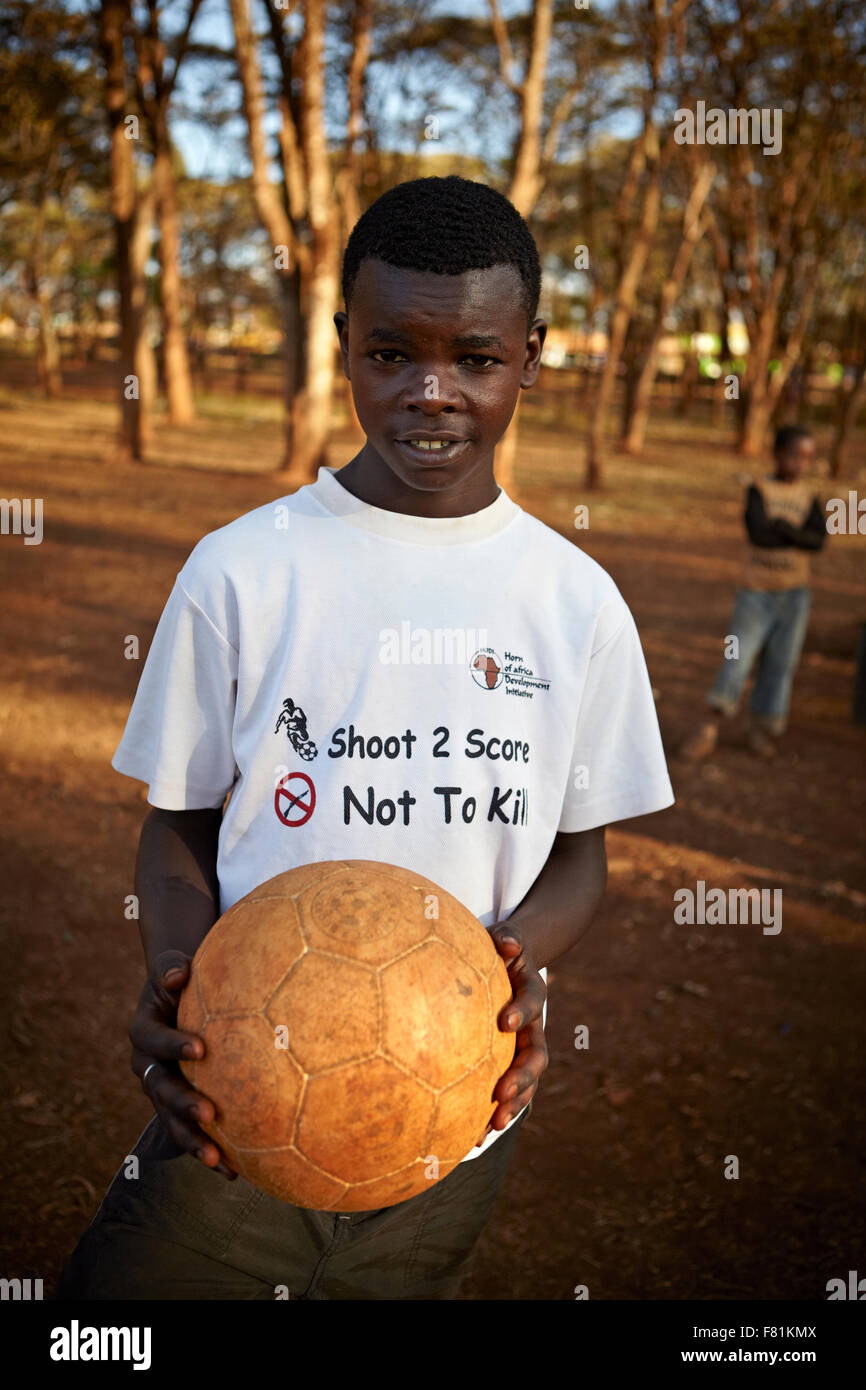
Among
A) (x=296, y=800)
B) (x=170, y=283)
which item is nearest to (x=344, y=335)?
(x=296, y=800)

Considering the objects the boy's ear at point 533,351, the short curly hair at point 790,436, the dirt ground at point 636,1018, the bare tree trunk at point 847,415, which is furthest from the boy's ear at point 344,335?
the bare tree trunk at point 847,415

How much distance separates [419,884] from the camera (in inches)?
73.2

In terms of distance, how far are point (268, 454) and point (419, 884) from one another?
23791 mm

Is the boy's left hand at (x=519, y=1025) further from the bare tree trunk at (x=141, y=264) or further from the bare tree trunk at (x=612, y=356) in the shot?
the bare tree trunk at (x=141, y=264)

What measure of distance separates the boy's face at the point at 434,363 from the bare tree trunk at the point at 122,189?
16.8m

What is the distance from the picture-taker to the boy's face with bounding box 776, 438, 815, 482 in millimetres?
8016

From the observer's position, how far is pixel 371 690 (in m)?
1.98

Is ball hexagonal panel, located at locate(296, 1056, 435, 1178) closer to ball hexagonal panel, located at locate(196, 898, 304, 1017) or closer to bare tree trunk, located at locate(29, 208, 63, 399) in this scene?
ball hexagonal panel, located at locate(196, 898, 304, 1017)

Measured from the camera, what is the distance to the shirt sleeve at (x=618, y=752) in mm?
2191

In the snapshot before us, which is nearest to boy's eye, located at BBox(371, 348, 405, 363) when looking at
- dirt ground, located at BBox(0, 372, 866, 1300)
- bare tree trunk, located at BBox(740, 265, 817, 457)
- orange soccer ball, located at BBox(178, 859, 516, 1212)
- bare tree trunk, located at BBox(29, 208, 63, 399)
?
orange soccer ball, located at BBox(178, 859, 516, 1212)

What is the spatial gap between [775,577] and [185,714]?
6.75 meters

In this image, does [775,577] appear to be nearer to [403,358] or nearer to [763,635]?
[763,635]

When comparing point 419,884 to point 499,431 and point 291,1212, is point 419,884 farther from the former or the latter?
point 499,431

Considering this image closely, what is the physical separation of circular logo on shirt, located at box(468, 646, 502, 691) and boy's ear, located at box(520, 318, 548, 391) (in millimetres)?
530
